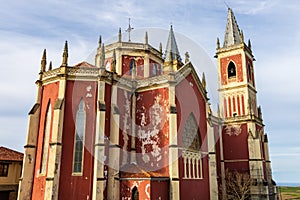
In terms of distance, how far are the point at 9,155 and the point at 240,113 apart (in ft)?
95.6

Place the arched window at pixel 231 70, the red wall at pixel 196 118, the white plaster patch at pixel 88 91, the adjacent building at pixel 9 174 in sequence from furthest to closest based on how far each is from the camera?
1. the arched window at pixel 231 70
2. the adjacent building at pixel 9 174
3. the red wall at pixel 196 118
4. the white plaster patch at pixel 88 91

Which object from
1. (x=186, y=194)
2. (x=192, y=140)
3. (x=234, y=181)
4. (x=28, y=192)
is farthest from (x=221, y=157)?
(x=28, y=192)

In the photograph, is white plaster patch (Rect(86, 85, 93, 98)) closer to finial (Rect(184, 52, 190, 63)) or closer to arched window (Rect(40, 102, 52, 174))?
arched window (Rect(40, 102, 52, 174))

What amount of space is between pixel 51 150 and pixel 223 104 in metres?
27.4

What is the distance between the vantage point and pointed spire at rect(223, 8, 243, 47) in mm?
43750

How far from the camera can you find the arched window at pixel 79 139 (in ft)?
71.3

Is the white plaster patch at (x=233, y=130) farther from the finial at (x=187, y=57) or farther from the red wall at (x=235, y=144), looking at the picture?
the finial at (x=187, y=57)

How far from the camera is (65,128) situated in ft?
72.5

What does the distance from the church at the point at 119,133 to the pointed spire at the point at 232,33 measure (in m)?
16.6

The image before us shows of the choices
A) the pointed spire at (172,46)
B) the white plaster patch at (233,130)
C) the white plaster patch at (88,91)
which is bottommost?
the white plaster patch at (233,130)

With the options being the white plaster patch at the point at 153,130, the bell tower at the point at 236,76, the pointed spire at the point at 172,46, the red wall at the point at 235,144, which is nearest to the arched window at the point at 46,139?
the white plaster patch at the point at 153,130

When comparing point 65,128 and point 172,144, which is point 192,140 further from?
point 65,128

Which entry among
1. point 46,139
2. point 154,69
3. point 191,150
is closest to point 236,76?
point 154,69

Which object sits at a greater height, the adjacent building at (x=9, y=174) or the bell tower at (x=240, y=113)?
the bell tower at (x=240, y=113)
